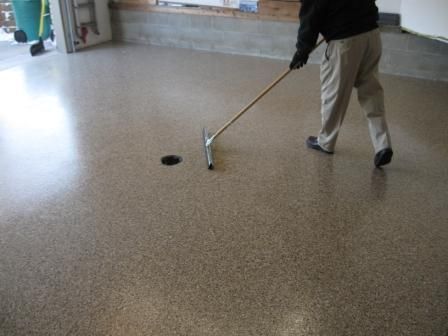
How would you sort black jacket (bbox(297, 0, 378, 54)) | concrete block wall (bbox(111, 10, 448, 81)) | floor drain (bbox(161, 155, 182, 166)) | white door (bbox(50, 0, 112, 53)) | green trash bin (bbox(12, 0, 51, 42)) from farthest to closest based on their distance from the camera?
green trash bin (bbox(12, 0, 51, 42)) → white door (bbox(50, 0, 112, 53)) → concrete block wall (bbox(111, 10, 448, 81)) → floor drain (bbox(161, 155, 182, 166)) → black jacket (bbox(297, 0, 378, 54))

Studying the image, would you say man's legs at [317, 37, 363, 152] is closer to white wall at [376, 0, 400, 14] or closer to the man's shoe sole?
the man's shoe sole

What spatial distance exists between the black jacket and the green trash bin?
4313 mm

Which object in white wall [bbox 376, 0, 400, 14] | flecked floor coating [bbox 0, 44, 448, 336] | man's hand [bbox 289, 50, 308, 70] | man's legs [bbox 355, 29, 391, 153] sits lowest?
flecked floor coating [bbox 0, 44, 448, 336]

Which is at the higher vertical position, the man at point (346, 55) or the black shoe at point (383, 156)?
the man at point (346, 55)

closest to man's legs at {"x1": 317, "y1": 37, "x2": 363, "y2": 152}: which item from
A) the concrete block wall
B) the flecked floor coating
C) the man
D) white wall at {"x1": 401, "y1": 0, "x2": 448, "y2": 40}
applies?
the man

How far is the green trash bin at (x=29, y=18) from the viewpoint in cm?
559

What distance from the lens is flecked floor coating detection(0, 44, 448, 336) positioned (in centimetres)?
172

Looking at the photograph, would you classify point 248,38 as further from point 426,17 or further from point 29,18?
point 29,18

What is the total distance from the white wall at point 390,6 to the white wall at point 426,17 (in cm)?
21

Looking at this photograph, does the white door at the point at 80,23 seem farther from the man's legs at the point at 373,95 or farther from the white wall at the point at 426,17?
the man's legs at the point at 373,95

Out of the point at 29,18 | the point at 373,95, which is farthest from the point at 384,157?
the point at 29,18

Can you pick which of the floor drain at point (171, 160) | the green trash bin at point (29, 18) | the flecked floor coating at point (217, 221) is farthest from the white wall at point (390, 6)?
the green trash bin at point (29, 18)

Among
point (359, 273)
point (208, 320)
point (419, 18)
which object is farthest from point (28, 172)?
point (419, 18)

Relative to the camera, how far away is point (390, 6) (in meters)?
4.57
